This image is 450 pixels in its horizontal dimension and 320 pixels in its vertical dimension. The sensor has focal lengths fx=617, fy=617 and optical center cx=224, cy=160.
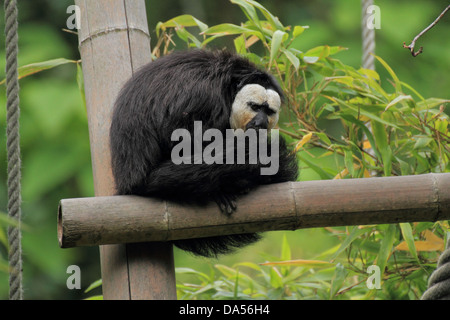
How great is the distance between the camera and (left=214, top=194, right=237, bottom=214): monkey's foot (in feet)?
5.32

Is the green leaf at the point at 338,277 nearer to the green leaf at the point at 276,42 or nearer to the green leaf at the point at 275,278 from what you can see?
the green leaf at the point at 275,278

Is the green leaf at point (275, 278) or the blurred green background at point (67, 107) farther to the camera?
the blurred green background at point (67, 107)

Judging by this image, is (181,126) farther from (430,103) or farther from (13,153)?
(430,103)

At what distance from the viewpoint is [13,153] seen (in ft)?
5.60

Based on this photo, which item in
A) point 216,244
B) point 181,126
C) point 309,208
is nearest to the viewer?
point 309,208

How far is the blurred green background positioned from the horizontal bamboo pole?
208 cm

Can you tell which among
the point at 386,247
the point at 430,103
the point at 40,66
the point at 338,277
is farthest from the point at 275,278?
the point at 40,66

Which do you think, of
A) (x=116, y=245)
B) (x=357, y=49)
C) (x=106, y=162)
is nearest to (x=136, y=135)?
(x=106, y=162)

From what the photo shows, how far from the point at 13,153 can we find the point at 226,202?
2.00 ft

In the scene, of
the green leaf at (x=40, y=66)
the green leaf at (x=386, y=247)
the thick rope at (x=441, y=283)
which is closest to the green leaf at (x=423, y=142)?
the green leaf at (x=386, y=247)

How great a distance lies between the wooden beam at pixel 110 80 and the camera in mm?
1679

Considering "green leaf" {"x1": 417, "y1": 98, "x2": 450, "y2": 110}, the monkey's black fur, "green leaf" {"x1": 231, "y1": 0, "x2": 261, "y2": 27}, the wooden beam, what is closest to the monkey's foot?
the monkey's black fur

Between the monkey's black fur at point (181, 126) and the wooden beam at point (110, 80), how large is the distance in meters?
0.05

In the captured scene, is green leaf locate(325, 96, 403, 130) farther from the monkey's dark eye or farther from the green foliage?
the monkey's dark eye
